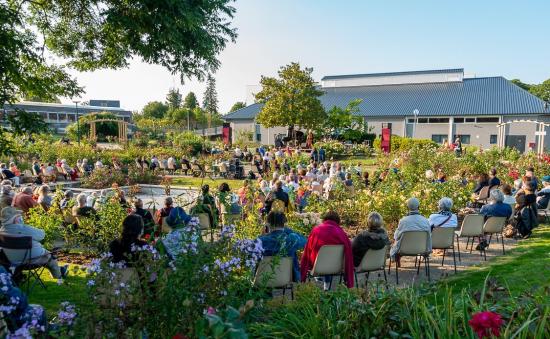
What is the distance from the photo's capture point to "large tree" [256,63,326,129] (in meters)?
32.6

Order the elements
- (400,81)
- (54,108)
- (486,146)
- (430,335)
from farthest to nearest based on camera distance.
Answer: (54,108) → (400,81) → (486,146) → (430,335)

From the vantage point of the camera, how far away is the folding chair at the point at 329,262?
16.4ft

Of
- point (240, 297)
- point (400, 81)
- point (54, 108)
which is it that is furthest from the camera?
point (54, 108)

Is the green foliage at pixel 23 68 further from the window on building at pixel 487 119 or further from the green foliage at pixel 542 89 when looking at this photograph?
the green foliage at pixel 542 89

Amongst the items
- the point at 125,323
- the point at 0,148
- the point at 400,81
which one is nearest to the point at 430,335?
the point at 125,323

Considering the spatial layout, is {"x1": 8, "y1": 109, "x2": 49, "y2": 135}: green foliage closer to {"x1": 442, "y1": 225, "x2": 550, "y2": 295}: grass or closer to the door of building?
{"x1": 442, "y1": 225, "x2": 550, "y2": 295}: grass

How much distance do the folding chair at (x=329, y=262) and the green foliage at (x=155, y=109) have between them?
267 feet

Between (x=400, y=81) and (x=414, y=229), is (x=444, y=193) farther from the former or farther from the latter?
(x=400, y=81)

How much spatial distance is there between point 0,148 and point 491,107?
41590mm

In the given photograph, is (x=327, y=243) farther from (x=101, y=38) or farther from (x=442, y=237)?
(x=101, y=38)

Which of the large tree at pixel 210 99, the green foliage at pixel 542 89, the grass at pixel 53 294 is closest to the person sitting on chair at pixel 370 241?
the grass at pixel 53 294

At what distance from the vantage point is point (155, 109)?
83438 mm

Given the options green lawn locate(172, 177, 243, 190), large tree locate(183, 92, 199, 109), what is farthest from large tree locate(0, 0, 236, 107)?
large tree locate(183, 92, 199, 109)

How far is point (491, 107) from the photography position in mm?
39344
